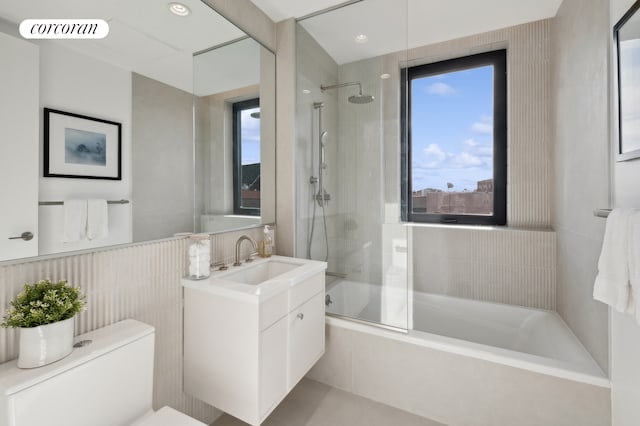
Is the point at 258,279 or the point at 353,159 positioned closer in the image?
the point at 258,279

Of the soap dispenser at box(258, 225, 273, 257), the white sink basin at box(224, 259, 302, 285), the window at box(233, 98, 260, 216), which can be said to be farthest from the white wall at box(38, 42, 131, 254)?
the soap dispenser at box(258, 225, 273, 257)

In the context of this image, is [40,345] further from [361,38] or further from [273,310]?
[361,38]

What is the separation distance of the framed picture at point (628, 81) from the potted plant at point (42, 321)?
204 centimetres

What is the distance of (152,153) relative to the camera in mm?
1311

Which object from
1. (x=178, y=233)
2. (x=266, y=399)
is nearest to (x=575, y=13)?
(x=178, y=233)

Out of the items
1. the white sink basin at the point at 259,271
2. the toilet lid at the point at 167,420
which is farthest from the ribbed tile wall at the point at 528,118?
the toilet lid at the point at 167,420

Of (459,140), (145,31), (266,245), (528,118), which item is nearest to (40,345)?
(266,245)

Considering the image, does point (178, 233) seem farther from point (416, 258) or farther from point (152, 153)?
point (416, 258)

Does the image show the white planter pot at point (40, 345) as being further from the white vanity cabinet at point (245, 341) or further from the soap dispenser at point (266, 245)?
the soap dispenser at point (266, 245)

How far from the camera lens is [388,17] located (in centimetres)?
185

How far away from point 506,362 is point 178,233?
1.79 meters

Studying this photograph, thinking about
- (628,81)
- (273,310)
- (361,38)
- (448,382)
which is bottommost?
(448,382)

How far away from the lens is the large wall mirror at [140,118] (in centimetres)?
93

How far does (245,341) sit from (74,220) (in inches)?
32.0
